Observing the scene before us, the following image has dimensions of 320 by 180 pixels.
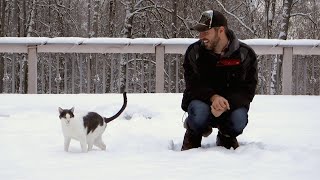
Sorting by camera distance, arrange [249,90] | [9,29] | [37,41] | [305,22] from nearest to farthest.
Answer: [249,90]
[37,41]
[9,29]
[305,22]

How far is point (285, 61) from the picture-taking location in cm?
852

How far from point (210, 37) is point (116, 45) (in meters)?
4.74

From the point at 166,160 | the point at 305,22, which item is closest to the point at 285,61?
the point at 166,160

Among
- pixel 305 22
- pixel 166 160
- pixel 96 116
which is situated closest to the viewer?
pixel 166 160

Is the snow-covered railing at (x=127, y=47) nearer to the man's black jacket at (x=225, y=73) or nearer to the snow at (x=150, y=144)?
the snow at (x=150, y=144)

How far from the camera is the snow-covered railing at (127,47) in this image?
805 centimetres

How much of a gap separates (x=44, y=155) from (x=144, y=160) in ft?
2.53

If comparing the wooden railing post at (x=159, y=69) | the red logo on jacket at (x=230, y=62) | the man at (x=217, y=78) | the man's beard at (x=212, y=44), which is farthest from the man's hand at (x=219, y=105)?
the wooden railing post at (x=159, y=69)

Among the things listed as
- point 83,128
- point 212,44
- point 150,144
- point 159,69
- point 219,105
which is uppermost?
point 212,44

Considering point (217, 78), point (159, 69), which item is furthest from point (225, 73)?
point (159, 69)

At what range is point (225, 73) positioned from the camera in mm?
3768

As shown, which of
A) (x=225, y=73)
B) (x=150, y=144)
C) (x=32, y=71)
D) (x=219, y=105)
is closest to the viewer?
(x=219, y=105)

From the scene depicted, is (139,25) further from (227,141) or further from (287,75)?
(227,141)

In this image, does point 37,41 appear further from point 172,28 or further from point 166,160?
point 172,28
